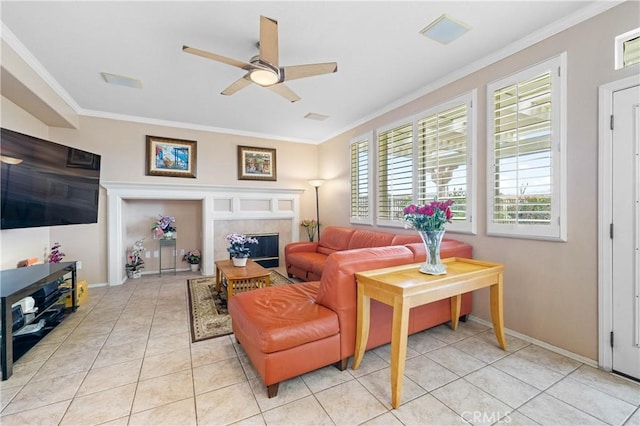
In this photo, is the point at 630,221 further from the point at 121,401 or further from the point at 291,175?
the point at 291,175

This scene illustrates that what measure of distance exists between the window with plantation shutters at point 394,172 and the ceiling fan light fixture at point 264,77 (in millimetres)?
2035

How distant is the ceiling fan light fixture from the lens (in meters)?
2.30

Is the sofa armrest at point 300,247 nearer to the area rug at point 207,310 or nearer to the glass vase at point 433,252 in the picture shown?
the area rug at point 207,310

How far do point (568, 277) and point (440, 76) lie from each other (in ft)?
7.86

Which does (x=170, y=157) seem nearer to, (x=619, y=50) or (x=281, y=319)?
(x=281, y=319)

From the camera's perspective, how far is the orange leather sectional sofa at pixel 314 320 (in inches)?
67.1

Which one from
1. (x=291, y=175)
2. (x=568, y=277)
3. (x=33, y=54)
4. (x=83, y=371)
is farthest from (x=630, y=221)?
(x=33, y=54)

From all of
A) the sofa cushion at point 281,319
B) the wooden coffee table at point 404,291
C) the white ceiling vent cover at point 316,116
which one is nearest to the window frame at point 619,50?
the wooden coffee table at point 404,291

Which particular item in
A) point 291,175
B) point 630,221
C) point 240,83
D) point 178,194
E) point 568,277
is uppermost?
point 240,83

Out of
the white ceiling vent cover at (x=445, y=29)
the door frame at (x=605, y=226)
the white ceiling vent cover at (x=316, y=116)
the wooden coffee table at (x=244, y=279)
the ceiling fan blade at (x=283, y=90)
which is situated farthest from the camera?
the white ceiling vent cover at (x=316, y=116)

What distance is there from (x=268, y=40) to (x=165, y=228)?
393 centimetres

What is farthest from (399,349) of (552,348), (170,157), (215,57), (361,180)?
(170,157)

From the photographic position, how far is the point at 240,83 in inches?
102

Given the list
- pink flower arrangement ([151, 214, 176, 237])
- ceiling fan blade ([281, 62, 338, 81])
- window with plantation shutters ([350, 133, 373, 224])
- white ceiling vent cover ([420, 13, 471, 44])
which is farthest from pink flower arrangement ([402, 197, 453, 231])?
pink flower arrangement ([151, 214, 176, 237])
